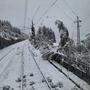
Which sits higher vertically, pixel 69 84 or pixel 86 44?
pixel 86 44

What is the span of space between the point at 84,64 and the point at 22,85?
304 cm

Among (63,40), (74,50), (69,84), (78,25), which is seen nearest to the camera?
(69,84)

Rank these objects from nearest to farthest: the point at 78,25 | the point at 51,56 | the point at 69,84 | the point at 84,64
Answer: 1. the point at 69,84
2. the point at 84,64
3. the point at 78,25
4. the point at 51,56

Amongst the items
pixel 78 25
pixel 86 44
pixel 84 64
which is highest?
pixel 78 25

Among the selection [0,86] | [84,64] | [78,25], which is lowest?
[0,86]

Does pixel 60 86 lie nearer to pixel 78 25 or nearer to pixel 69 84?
pixel 69 84

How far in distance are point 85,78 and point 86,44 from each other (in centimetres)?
149

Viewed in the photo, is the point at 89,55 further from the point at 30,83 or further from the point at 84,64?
the point at 30,83

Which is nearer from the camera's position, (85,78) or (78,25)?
(85,78)

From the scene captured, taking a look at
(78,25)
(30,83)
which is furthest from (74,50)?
(30,83)

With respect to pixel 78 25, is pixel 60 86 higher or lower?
lower

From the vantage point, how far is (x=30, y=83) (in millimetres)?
9430

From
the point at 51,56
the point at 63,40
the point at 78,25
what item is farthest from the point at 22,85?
the point at 51,56

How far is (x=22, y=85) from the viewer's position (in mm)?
9008
